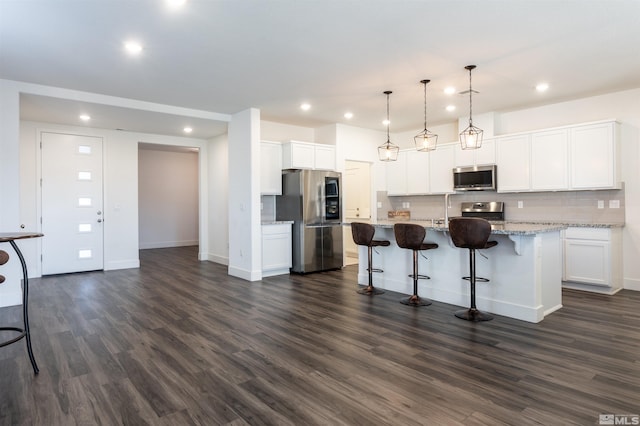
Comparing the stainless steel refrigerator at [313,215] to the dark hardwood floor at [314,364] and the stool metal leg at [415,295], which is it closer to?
the dark hardwood floor at [314,364]

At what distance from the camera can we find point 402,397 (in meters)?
2.30

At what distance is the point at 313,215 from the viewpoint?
6.50 m

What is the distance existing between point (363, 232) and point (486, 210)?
281 cm

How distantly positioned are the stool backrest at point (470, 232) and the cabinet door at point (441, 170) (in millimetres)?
3187

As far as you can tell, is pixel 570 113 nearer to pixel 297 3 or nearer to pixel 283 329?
pixel 297 3

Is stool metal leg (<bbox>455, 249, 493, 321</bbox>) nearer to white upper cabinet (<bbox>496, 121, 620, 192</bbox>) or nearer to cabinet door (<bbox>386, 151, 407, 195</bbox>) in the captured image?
white upper cabinet (<bbox>496, 121, 620, 192</bbox>)

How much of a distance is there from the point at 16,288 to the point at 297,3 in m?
4.78

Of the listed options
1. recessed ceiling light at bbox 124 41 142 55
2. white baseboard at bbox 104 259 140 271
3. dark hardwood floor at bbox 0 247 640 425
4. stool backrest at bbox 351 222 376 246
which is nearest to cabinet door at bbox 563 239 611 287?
dark hardwood floor at bbox 0 247 640 425

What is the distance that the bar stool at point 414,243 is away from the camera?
4.25 meters

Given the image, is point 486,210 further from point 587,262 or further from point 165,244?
point 165,244

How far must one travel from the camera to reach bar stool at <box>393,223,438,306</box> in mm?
4254

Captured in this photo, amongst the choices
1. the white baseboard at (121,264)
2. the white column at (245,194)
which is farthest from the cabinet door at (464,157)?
the white baseboard at (121,264)

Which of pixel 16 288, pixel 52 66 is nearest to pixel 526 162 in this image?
pixel 52 66

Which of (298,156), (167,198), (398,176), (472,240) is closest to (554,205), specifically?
(398,176)
